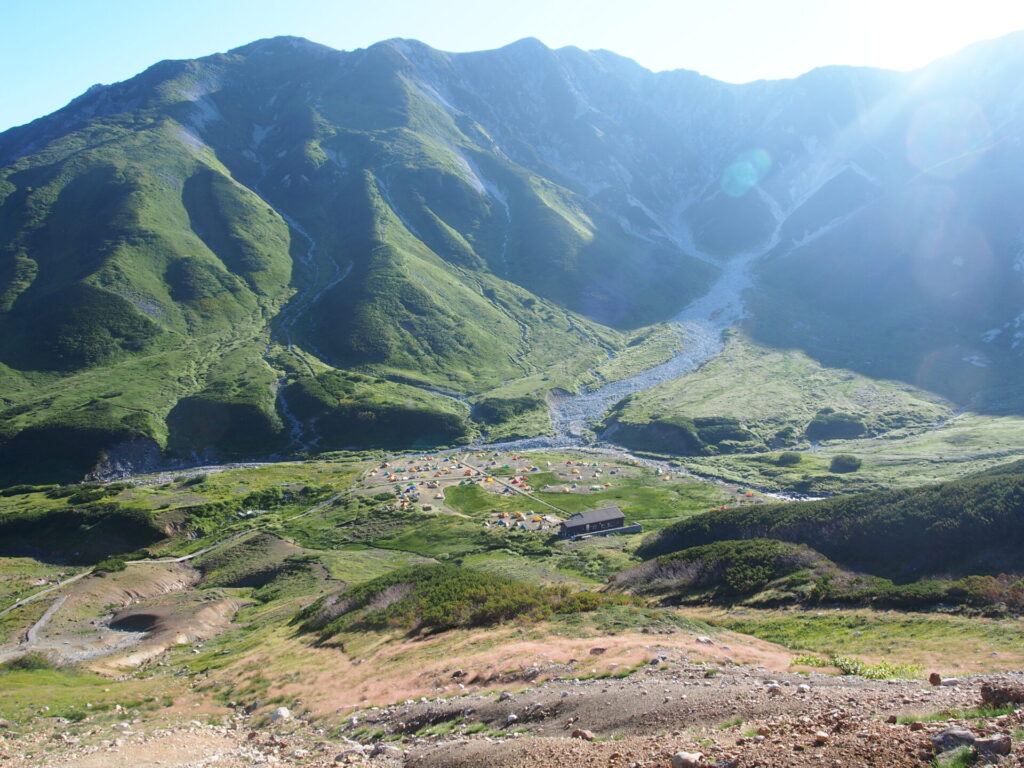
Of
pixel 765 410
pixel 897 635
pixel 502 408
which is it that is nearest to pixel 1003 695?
pixel 897 635

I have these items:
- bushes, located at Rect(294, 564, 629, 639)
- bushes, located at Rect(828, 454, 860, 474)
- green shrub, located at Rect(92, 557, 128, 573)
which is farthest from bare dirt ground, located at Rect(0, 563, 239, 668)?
bushes, located at Rect(828, 454, 860, 474)

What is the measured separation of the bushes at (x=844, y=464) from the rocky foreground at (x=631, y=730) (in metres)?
93.8

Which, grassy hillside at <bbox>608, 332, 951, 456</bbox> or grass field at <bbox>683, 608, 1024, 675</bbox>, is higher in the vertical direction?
grass field at <bbox>683, 608, 1024, 675</bbox>

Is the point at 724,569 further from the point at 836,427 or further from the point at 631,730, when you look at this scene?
the point at 836,427

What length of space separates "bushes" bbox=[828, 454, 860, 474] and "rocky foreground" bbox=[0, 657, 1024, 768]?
93.8m

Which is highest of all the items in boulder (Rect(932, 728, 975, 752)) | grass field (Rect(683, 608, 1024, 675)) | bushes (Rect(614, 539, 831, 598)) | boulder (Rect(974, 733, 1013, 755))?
boulder (Rect(974, 733, 1013, 755))

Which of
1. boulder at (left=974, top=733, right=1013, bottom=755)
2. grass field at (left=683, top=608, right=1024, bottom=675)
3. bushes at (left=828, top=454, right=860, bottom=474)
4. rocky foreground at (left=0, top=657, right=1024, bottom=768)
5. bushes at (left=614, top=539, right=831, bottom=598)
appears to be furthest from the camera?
bushes at (left=828, top=454, right=860, bottom=474)

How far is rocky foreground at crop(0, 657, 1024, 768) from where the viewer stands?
1205cm

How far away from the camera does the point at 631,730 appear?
1681 centimetres

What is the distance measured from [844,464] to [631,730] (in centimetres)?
10441

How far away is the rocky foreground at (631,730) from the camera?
12.0m

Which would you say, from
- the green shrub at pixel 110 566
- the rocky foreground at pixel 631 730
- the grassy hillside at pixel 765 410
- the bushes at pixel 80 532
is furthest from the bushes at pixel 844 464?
the bushes at pixel 80 532

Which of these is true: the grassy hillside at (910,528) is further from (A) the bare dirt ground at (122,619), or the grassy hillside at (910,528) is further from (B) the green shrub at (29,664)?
(B) the green shrub at (29,664)

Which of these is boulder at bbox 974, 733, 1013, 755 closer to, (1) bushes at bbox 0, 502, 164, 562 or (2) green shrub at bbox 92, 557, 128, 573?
(2) green shrub at bbox 92, 557, 128, 573
